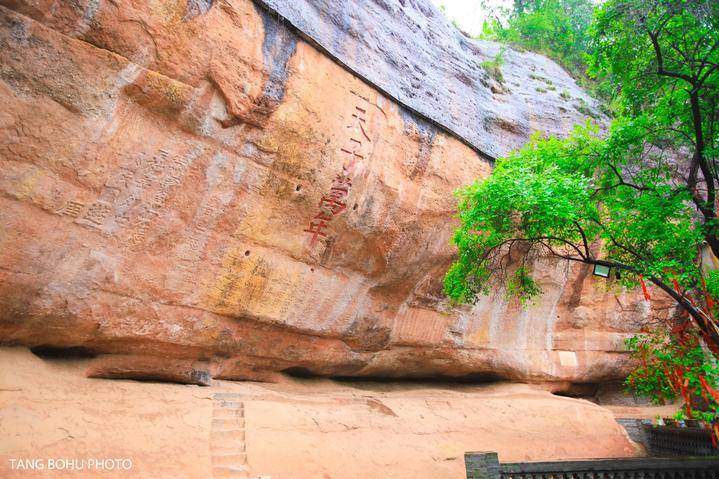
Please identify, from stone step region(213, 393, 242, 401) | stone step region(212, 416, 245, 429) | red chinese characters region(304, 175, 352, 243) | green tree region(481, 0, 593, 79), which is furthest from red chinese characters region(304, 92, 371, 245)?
green tree region(481, 0, 593, 79)

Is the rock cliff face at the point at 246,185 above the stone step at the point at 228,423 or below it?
above

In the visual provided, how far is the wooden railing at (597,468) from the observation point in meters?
5.26

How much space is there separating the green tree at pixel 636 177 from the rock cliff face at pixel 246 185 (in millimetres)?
1644

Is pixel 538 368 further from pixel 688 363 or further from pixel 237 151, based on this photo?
pixel 237 151

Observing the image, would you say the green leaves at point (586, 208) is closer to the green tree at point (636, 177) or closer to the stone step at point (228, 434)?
the green tree at point (636, 177)

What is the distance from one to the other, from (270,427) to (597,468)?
4.09 metres

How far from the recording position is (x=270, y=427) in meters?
6.29

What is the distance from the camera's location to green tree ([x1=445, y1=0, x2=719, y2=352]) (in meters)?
5.89

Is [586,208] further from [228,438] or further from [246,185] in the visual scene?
[228,438]

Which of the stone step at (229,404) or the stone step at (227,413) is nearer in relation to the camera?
the stone step at (227,413)

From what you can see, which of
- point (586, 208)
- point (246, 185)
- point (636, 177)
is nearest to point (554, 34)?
point (636, 177)

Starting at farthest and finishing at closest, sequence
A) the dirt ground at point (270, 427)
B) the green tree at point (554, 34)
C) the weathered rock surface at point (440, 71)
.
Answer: the green tree at point (554, 34)
the weathered rock surface at point (440, 71)
the dirt ground at point (270, 427)

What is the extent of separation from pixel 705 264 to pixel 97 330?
36.9 feet

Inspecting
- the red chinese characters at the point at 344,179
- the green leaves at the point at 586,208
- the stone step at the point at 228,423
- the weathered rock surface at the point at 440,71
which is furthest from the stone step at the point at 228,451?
the weathered rock surface at the point at 440,71
